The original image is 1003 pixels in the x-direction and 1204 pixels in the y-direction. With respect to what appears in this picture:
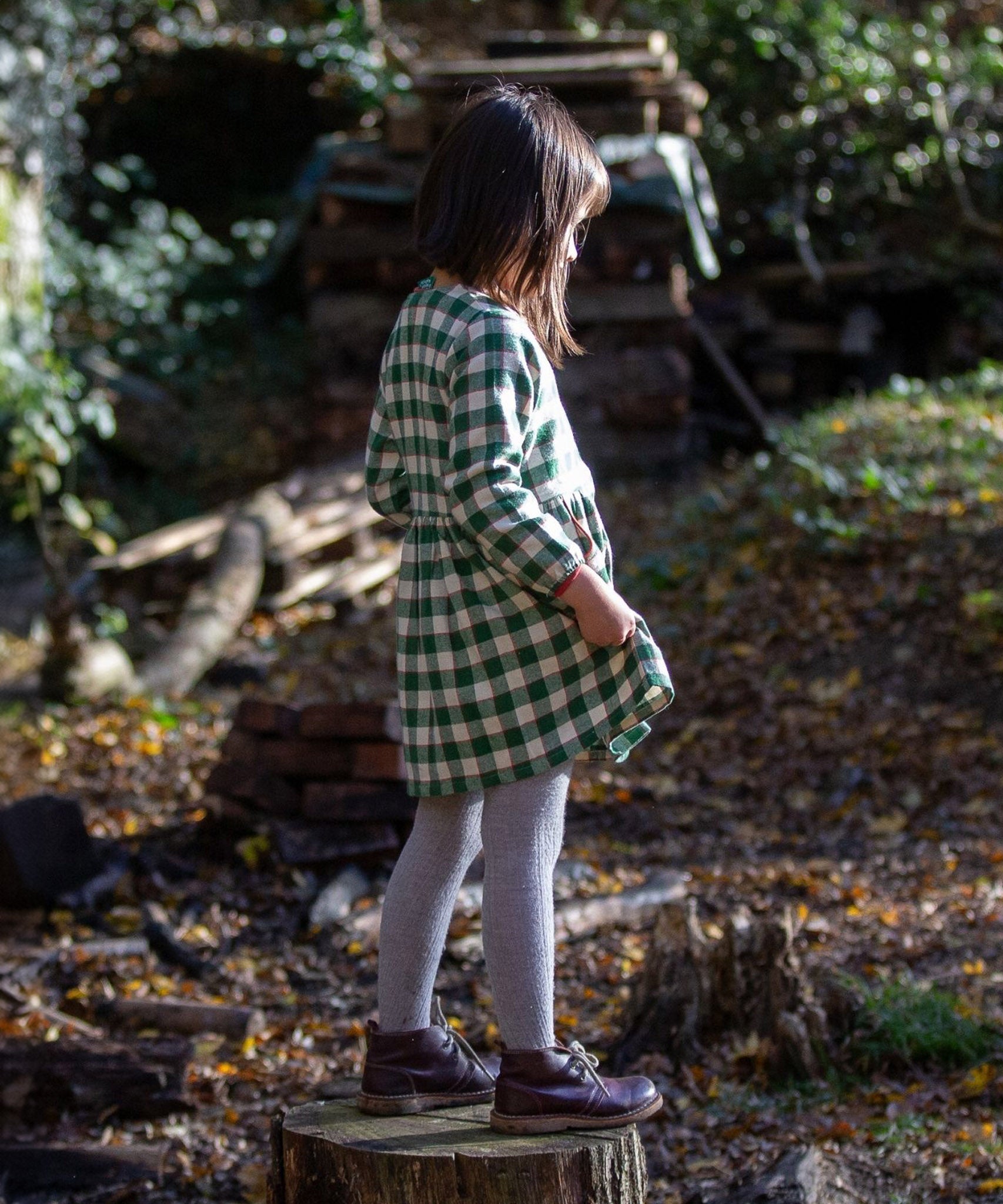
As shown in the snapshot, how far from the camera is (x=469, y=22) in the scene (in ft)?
46.7

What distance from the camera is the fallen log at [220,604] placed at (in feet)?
22.5

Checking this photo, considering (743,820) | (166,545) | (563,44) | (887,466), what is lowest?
(743,820)

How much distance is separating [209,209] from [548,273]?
456 inches

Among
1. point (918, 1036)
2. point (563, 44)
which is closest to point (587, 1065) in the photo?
point (918, 1036)

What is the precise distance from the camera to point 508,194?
7.45 ft

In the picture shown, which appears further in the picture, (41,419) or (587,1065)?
(41,419)

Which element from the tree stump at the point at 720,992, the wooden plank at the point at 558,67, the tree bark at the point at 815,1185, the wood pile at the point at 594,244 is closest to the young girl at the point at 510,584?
the tree bark at the point at 815,1185

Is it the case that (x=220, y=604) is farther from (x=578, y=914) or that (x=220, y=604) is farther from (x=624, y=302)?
(x=624, y=302)

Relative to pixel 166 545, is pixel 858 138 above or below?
above

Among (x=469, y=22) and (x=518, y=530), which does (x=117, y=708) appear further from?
(x=469, y=22)

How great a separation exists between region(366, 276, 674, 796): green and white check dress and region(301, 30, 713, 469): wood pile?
724 cm

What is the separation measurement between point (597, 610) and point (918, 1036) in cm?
168

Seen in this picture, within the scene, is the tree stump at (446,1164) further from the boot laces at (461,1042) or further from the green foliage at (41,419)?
the green foliage at (41,419)

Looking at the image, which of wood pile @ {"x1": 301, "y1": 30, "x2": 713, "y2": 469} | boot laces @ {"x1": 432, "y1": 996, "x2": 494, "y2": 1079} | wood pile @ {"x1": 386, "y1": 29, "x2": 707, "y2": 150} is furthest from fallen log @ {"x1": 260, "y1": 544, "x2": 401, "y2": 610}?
boot laces @ {"x1": 432, "y1": 996, "x2": 494, "y2": 1079}
